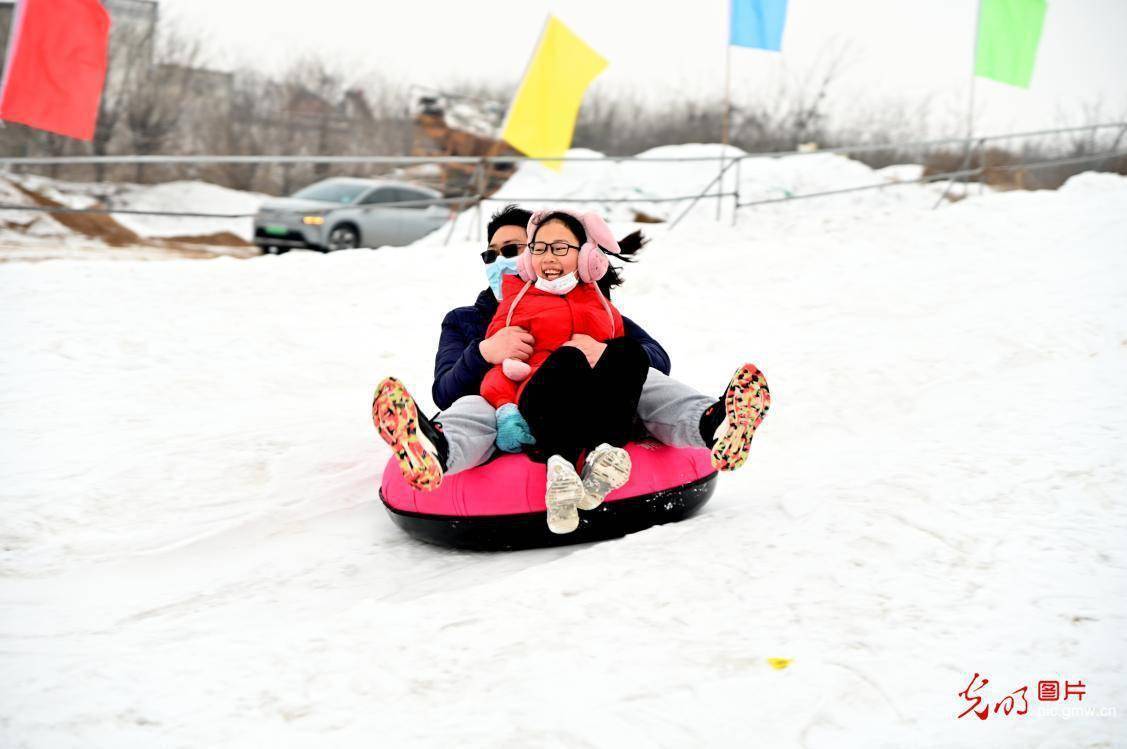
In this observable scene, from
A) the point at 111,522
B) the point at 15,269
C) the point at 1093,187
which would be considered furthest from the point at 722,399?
the point at 1093,187

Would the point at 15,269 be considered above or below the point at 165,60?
below

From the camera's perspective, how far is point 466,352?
3.18 meters

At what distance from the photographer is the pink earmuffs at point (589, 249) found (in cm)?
308

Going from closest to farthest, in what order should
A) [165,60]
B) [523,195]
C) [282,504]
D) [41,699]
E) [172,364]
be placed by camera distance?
[41,699] → [282,504] → [172,364] → [523,195] → [165,60]

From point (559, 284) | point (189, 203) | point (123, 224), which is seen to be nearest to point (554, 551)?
point (559, 284)

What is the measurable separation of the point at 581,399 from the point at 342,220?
348 inches

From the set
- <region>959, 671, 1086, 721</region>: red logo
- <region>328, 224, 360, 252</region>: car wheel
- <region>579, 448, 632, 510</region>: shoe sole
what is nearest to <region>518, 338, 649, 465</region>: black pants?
<region>579, 448, 632, 510</region>: shoe sole

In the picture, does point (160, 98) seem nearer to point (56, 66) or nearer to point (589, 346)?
point (56, 66)

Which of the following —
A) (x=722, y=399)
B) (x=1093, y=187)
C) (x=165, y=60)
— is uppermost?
(x=165, y=60)

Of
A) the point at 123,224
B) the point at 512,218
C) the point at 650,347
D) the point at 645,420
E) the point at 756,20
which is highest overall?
the point at 756,20

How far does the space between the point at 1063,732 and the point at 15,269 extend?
19.1ft

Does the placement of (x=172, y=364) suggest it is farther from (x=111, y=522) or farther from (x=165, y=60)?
(x=165, y=60)

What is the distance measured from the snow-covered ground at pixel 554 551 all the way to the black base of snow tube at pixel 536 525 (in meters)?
0.06

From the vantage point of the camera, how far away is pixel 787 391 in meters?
4.92
